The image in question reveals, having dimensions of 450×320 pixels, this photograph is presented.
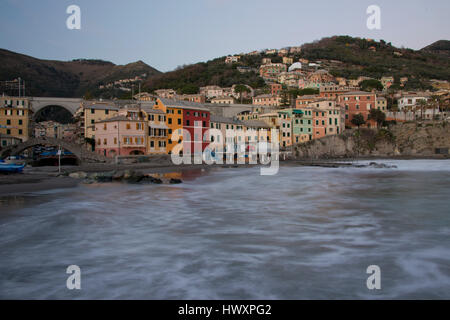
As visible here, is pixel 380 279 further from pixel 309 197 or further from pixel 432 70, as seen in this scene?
pixel 432 70

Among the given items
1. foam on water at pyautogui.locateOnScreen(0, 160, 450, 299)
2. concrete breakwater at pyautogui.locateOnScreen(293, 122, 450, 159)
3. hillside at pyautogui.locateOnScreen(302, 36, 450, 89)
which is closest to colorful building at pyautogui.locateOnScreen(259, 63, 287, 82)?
hillside at pyautogui.locateOnScreen(302, 36, 450, 89)

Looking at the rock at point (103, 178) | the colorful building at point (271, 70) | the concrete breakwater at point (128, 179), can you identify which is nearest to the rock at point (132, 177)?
the concrete breakwater at point (128, 179)

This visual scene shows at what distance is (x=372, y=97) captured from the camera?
262 ft

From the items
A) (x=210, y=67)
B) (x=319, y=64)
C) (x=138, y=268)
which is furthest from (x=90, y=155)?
(x=319, y=64)

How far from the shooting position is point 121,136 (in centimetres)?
4859

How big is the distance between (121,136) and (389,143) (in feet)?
198

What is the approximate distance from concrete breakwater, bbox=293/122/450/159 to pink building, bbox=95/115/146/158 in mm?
37689

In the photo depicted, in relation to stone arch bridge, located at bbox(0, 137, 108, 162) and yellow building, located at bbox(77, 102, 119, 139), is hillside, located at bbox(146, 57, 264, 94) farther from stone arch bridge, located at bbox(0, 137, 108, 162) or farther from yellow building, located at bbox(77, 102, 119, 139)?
stone arch bridge, located at bbox(0, 137, 108, 162)

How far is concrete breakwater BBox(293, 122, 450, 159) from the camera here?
242ft

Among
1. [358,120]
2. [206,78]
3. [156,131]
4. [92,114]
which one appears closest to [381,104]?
[358,120]

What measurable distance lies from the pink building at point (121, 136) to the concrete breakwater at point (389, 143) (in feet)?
124

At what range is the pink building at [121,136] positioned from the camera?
4875cm
